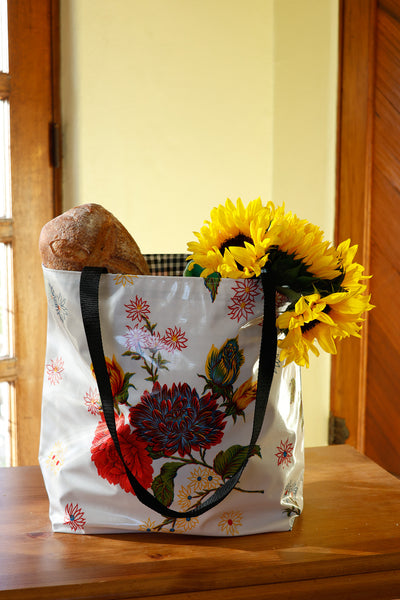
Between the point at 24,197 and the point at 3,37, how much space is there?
40cm

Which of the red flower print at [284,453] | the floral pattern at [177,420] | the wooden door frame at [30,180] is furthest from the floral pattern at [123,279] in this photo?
the wooden door frame at [30,180]

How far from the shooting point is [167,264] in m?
0.82

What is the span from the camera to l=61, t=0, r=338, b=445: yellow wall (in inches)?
67.0

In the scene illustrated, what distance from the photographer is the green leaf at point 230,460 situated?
2.12 feet

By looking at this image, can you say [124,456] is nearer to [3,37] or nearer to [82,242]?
[82,242]

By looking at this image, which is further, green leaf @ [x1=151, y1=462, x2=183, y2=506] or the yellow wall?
the yellow wall

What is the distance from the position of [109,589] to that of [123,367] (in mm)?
205

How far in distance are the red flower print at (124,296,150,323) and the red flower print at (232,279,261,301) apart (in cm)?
9

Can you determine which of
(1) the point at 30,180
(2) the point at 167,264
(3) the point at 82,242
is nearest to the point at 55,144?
(1) the point at 30,180

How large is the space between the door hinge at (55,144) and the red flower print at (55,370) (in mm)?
1117

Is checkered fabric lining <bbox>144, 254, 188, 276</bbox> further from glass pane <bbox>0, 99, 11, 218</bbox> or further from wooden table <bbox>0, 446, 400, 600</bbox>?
glass pane <bbox>0, 99, 11, 218</bbox>

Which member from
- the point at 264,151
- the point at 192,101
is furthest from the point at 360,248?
the point at 192,101

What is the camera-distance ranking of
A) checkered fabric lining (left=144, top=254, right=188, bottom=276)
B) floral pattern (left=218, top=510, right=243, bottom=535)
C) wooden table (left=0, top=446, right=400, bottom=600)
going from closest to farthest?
wooden table (left=0, top=446, right=400, bottom=600) < floral pattern (left=218, top=510, right=243, bottom=535) < checkered fabric lining (left=144, top=254, right=188, bottom=276)

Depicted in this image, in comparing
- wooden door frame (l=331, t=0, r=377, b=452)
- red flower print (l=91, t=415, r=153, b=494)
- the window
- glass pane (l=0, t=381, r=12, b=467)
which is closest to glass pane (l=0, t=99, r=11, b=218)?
the window
